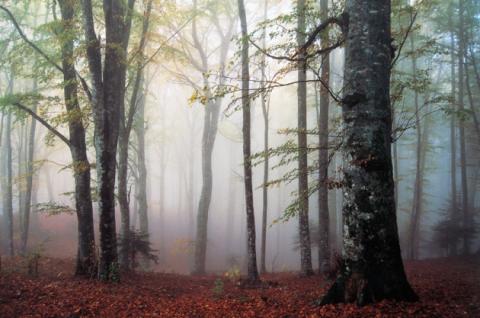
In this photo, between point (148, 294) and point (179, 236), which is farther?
point (179, 236)

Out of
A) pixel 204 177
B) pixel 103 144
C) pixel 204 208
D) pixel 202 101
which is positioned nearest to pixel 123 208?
pixel 103 144

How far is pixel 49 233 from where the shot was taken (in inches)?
1072

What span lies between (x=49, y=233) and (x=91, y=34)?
2323 cm

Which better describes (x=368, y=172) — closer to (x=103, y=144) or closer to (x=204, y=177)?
(x=103, y=144)

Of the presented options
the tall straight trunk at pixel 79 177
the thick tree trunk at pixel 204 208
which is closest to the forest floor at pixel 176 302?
the tall straight trunk at pixel 79 177

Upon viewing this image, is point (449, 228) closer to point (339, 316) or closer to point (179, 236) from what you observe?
point (339, 316)

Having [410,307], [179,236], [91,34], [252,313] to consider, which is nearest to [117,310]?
[252,313]

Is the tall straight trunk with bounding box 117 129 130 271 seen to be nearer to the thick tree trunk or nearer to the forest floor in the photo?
the forest floor

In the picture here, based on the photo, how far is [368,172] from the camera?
5438 mm

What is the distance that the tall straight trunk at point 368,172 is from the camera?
530 centimetres

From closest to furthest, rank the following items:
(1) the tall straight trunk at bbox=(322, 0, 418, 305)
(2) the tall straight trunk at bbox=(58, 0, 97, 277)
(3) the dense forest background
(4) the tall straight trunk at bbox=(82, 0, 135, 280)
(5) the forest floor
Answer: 1. (5) the forest floor
2. (1) the tall straight trunk at bbox=(322, 0, 418, 305)
3. (3) the dense forest background
4. (4) the tall straight trunk at bbox=(82, 0, 135, 280)
5. (2) the tall straight trunk at bbox=(58, 0, 97, 277)

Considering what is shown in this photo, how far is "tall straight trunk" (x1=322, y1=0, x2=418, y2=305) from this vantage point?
530 cm

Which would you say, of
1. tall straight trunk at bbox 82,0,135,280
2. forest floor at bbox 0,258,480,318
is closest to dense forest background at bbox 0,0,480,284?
tall straight trunk at bbox 82,0,135,280

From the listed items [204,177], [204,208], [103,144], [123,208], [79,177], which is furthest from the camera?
[204,177]
